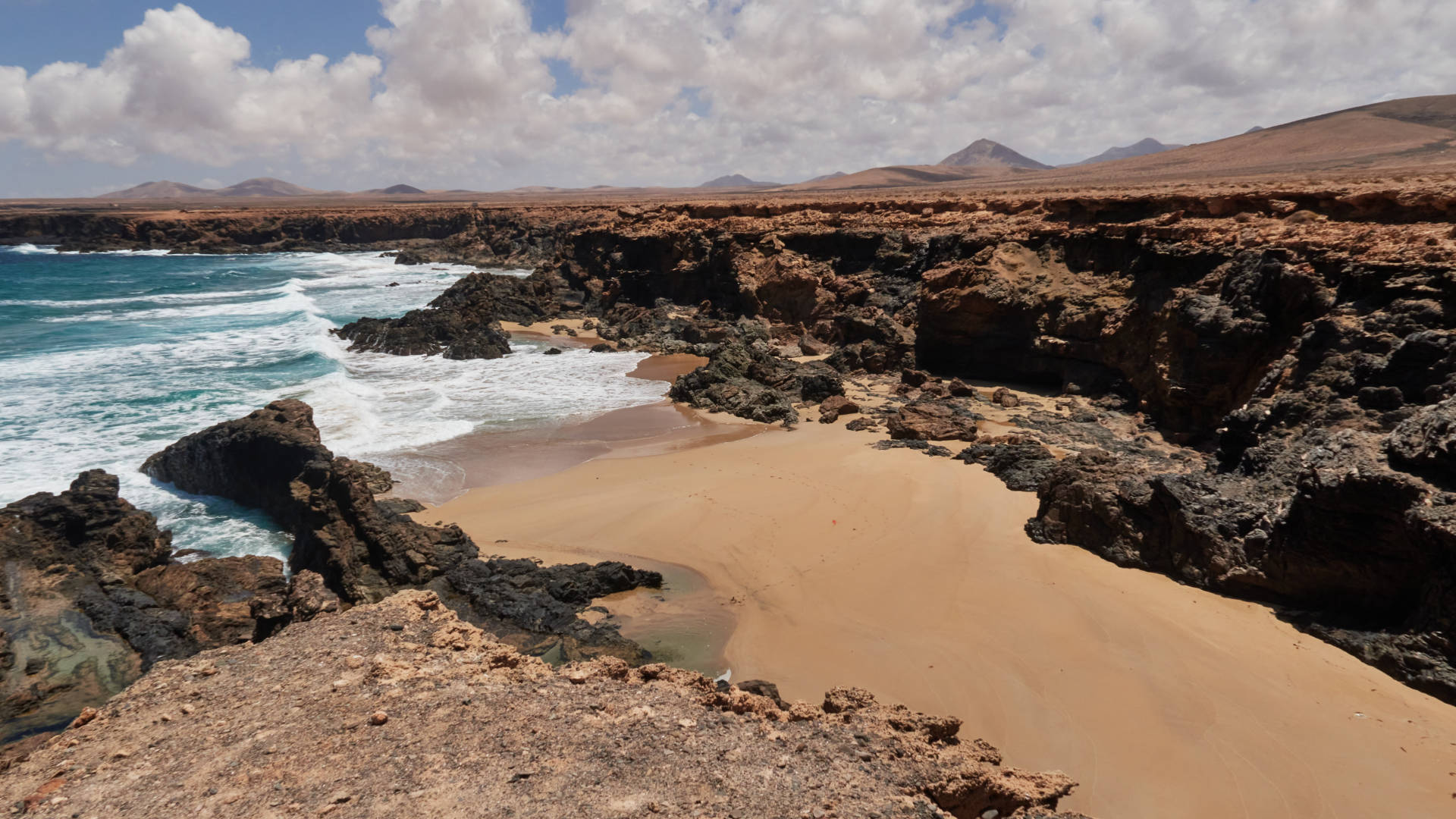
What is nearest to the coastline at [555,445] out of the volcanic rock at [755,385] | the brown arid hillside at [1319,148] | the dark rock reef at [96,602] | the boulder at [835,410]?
the volcanic rock at [755,385]

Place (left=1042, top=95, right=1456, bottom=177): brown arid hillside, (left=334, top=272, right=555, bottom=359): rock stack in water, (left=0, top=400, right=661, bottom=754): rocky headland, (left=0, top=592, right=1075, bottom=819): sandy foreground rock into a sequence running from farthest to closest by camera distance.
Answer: (left=1042, top=95, right=1456, bottom=177): brown arid hillside, (left=334, top=272, right=555, bottom=359): rock stack in water, (left=0, top=400, right=661, bottom=754): rocky headland, (left=0, top=592, right=1075, bottom=819): sandy foreground rock

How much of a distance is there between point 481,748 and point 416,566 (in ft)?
15.3

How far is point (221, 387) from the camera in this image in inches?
794

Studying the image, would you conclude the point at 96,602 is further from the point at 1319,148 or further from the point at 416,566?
the point at 1319,148

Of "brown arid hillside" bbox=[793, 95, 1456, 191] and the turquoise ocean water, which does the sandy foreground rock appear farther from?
"brown arid hillside" bbox=[793, 95, 1456, 191]

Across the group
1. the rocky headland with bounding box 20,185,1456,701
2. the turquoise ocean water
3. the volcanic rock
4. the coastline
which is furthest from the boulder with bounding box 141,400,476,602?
the rocky headland with bounding box 20,185,1456,701

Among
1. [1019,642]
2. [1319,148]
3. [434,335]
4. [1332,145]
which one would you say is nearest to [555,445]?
[1019,642]

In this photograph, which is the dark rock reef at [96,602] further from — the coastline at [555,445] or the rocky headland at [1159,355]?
the rocky headland at [1159,355]

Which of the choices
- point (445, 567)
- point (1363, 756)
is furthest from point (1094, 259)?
point (445, 567)

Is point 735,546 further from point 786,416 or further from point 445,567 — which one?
point 786,416

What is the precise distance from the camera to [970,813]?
4680 millimetres

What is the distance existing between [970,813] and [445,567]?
22.4 ft

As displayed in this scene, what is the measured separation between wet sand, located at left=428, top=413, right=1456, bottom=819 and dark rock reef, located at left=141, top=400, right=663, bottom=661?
40.5 inches

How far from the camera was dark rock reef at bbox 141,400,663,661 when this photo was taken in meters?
8.05
